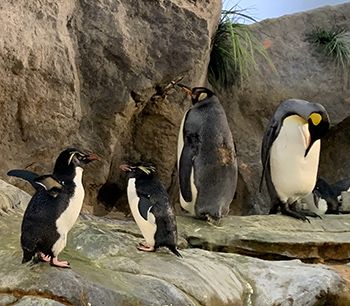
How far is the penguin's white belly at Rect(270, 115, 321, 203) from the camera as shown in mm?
4355

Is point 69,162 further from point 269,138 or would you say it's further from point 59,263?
point 269,138

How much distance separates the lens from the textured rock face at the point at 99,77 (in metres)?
4.16

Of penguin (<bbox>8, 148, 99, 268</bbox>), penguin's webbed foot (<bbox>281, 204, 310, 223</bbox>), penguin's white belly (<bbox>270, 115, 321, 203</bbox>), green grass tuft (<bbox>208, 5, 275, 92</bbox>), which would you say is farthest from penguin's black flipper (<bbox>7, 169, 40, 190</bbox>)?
green grass tuft (<bbox>208, 5, 275, 92</bbox>)

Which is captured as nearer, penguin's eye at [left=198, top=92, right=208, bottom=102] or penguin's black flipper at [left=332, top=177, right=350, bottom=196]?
penguin's eye at [left=198, top=92, right=208, bottom=102]

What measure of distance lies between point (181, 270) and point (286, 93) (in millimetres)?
3675

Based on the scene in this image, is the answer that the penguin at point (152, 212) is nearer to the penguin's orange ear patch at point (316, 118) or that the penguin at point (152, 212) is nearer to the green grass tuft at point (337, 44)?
the penguin's orange ear patch at point (316, 118)

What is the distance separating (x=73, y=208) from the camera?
242 cm

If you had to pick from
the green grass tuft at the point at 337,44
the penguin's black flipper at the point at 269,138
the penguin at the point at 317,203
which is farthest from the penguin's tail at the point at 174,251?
the green grass tuft at the point at 337,44

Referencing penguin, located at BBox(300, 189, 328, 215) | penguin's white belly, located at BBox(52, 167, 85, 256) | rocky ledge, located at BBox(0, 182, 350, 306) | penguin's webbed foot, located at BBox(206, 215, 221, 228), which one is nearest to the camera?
rocky ledge, located at BBox(0, 182, 350, 306)

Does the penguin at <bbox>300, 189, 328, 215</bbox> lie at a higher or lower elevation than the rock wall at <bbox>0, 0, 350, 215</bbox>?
lower

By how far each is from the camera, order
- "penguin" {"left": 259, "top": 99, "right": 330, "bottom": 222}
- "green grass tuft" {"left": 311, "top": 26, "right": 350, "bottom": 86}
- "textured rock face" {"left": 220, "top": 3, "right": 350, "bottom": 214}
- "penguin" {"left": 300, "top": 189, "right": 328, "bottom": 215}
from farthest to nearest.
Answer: "green grass tuft" {"left": 311, "top": 26, "right": 350, "bottom": 86}
"textured rock face" {"left": 220, "top": 3, "right": 350, "bottom": 214}
"penguin" {"left": 300, "top": 189, "right": 328, "bottom": 215}
"penguin" {"left": 259, "top": 99, "right": 330, "bottom": 222}

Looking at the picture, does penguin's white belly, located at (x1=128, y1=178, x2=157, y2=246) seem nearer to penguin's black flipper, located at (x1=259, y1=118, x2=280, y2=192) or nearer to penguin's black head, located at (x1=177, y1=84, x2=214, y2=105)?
penguin's black head, located at (x1=177, y1=84, x2=214, y2=105)

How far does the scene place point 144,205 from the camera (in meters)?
2.91

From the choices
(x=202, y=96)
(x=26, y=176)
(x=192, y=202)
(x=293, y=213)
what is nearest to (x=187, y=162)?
(x=192, y=202)
